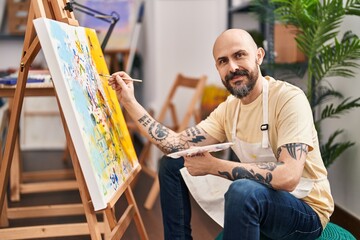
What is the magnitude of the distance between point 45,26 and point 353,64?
142 cm

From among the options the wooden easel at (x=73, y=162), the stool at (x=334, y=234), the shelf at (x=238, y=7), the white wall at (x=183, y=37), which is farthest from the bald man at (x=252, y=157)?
the white wall at (x=183, y=37)

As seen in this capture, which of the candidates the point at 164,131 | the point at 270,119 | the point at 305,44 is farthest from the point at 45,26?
the point at 305,44

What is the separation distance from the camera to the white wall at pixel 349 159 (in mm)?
2330

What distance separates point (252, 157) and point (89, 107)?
625 mm

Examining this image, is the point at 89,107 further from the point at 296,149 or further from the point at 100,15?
the point at 100,15

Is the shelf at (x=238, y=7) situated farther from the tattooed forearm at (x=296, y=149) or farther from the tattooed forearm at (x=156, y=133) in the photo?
the tattooed forearm at (x=296, y=149)

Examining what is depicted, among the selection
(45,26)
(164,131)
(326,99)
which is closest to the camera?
(45,26)

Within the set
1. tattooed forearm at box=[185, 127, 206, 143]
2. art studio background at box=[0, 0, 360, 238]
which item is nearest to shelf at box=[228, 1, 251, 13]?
art studio background at box=[0, 0, 360, 238]

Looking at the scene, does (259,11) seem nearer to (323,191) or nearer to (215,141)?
(215,141)

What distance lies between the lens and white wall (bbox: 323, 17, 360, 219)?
7.64 feet

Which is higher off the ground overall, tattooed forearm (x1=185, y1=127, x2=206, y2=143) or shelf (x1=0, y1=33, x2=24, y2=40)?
shelf (x1=0, y1=33, x2=24, y2=40)

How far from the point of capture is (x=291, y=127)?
1653mm

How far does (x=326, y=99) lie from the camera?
257cm

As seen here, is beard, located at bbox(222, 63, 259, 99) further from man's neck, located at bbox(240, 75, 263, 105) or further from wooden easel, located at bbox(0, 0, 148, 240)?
wooden easel, located at bbox(0, 0, 148, 240)
